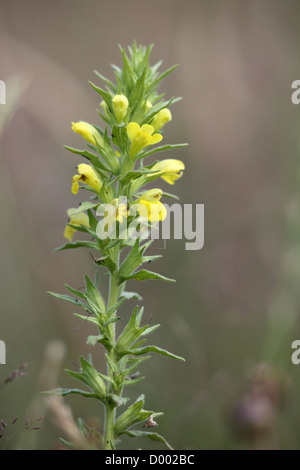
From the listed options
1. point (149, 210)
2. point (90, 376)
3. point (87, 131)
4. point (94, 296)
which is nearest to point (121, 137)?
point (87, 131)

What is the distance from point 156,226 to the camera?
6.73 feet

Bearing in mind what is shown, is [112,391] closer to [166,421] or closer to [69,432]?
[69,432]

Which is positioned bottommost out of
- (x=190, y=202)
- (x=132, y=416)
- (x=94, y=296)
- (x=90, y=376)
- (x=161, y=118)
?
(x=132, y=416)

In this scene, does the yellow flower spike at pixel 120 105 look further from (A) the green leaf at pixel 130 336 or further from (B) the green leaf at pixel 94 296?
(A) the green leaf at pixel 130 336

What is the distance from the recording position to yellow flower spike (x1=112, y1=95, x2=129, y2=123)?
1.92 metres

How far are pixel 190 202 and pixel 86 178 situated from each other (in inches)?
118

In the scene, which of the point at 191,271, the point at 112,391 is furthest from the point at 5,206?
the point at 112,391

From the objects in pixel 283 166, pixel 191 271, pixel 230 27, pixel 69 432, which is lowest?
pixel 69 432

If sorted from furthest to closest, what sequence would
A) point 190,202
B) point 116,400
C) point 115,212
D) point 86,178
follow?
point 190,202
point 86,178
point 115,212
point 116,400

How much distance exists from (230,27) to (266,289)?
307cm

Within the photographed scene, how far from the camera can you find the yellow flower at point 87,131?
2035 millimetres

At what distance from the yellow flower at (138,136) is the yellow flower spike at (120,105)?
3.4 inches

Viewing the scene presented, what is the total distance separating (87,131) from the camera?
6.77 feet

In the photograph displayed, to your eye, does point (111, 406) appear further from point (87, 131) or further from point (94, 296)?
point (87, 131)
